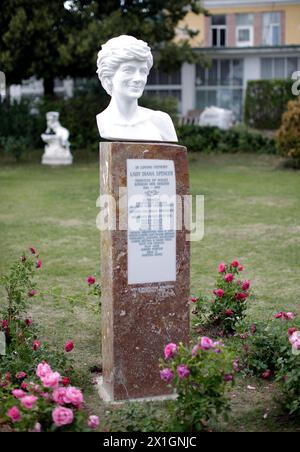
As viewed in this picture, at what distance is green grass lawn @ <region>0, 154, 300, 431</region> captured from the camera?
17.5 feet

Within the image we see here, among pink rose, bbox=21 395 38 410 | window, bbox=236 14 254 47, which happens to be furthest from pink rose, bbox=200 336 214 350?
window, bbox=236 14 254 47

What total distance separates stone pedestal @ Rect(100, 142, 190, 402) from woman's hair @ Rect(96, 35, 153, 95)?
54cm

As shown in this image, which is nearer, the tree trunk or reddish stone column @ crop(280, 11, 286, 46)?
the tree trunk

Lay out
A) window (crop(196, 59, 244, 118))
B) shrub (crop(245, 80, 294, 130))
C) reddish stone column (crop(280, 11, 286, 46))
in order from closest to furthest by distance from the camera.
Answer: shrub (crop(245, 80, 294, 130)), window (crop(196, 59, 244, 118)), reddish stone column (crop(280, 11, 286, 46))

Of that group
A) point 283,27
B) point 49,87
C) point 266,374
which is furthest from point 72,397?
point 283,27

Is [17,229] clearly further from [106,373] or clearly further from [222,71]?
[222,71]

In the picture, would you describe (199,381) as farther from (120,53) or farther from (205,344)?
(120,53)

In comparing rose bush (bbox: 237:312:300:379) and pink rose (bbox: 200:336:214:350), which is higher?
pink rose (bbox: 200:336:214:350)

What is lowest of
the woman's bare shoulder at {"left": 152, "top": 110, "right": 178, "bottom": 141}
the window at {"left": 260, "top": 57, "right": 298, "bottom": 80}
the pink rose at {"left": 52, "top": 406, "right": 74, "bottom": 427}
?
the pink rose at {"left": 52, "top": 406, "right": 74, "bottom": 427}

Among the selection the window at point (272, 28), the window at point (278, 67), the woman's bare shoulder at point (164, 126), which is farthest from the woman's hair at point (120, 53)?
the window at point (272, 28)

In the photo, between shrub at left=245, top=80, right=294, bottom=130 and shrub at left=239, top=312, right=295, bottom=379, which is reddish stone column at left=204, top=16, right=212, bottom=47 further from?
shrub at left=239, top=312, right=295, bottom=379

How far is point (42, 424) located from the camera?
3322 millimetres

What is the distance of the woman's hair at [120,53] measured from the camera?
4.17 meters
